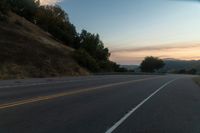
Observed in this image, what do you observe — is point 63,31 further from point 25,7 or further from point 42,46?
point 42,46

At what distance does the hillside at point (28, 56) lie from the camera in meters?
55.6

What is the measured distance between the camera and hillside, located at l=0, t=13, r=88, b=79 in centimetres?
5556

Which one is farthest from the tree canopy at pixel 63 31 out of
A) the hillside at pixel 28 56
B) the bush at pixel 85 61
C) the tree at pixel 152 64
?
the tree at pixel 152 64

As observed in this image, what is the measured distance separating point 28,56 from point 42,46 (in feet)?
34.3

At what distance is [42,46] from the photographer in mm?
72750

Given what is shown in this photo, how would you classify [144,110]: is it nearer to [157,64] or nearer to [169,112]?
[169,112]

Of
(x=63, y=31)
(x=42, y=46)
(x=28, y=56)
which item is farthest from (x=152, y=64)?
(x=28, y=56)

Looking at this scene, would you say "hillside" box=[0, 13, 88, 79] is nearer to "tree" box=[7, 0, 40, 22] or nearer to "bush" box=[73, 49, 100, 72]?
"bush" box=[73, 49, 100, 72]

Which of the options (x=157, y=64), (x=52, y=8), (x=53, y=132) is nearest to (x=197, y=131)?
(x=53, y=132)

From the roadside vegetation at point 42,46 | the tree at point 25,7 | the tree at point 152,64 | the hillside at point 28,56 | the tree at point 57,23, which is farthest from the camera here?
the tree at point 152,64

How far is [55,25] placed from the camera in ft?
351

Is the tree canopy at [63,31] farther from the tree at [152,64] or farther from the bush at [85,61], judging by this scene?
the tree at [152,64]

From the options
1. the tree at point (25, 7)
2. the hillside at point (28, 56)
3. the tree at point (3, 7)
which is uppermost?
the tree at point (25, 7)

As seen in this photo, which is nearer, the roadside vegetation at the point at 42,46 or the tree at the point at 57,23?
the roadside vegetation at the point at 42,46
